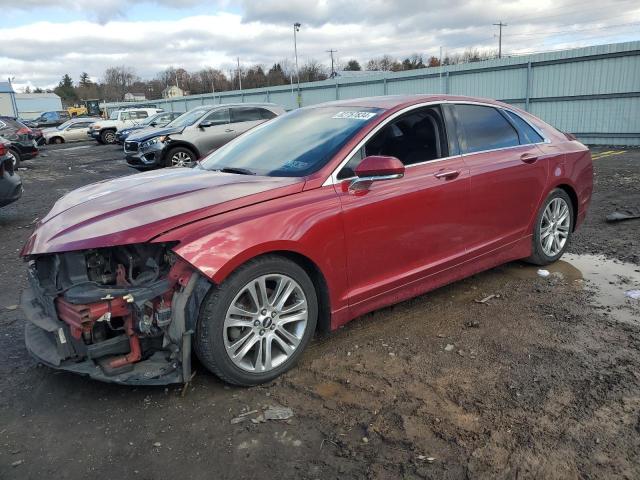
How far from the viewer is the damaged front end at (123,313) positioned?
9.25ft

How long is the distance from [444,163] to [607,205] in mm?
4729

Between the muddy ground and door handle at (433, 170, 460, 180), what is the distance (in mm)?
1082

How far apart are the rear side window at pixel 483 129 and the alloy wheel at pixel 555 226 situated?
82 centimetres

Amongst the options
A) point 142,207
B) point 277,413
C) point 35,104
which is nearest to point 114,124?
point 142,207

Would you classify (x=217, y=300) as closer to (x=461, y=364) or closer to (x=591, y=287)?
(x=461, y=364)

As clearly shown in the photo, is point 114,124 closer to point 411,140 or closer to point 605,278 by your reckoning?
point 411,140

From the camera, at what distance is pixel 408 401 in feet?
9.65

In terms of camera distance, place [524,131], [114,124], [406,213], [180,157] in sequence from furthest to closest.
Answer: [114,124] → [180,157] → [524,131] → [406,213]

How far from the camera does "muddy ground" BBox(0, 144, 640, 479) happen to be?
2.47m

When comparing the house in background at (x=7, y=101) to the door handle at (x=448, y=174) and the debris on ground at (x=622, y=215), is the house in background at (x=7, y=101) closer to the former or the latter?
the debris on ground at (x=622, y=215)

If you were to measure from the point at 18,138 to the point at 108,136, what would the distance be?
10.9 meters

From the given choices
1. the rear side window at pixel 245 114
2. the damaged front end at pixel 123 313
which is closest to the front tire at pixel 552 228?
the damaged front end at pixel 123 313

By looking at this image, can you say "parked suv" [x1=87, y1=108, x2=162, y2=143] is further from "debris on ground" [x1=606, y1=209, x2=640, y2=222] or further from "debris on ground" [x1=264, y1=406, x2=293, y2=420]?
"debris on ground" [x1=264, y1=406, x2=293, y2=420]

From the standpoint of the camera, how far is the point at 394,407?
114 inches
